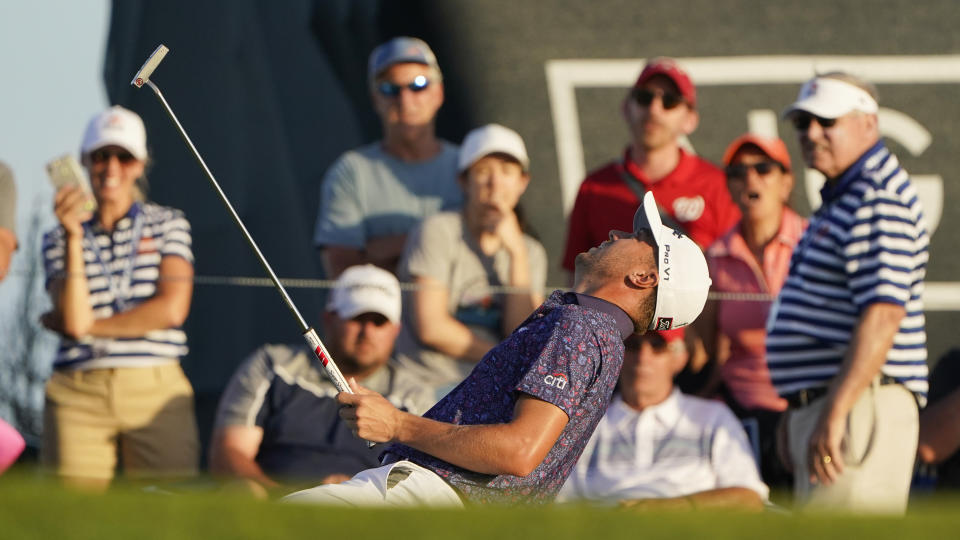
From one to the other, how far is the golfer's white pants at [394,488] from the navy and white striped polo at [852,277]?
5.72 ft

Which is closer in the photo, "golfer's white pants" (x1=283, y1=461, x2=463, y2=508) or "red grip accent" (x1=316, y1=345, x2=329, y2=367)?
"golfer's white pants" (x1=283, y1=461, x2=463, y2=508)

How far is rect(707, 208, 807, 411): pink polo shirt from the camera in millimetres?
5211

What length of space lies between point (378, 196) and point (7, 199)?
1.47 m

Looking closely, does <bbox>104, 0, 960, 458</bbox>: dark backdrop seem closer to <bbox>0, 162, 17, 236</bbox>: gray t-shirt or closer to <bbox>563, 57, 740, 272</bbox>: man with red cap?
<bbox>563, 57, 740, 272</bbox>: man with red cap

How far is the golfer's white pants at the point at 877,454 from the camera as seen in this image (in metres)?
4.45

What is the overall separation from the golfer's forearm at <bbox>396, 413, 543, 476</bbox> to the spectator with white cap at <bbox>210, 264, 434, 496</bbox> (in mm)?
1913

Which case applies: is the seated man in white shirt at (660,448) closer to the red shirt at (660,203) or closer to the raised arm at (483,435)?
the red shirt at (660,203)

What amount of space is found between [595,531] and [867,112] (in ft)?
10.7

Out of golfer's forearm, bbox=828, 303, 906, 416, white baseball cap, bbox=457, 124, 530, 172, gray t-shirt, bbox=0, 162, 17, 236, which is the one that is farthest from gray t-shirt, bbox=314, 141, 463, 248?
golfer's forearm, bbox=828, 303, 906, 416

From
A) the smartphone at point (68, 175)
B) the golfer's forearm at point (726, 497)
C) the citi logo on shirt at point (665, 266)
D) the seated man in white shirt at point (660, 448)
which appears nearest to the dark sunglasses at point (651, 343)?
the seated man in white shirt at point (660, 448)

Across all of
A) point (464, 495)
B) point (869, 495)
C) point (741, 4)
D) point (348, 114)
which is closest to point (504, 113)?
point (348, 114)

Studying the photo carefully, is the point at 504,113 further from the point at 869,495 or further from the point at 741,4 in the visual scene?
the point at 869,495

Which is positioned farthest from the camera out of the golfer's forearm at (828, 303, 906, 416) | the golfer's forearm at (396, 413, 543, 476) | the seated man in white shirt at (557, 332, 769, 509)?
the seated man in white shirt at (557, 332, 769, 509)

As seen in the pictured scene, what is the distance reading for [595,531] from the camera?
1.77 m
